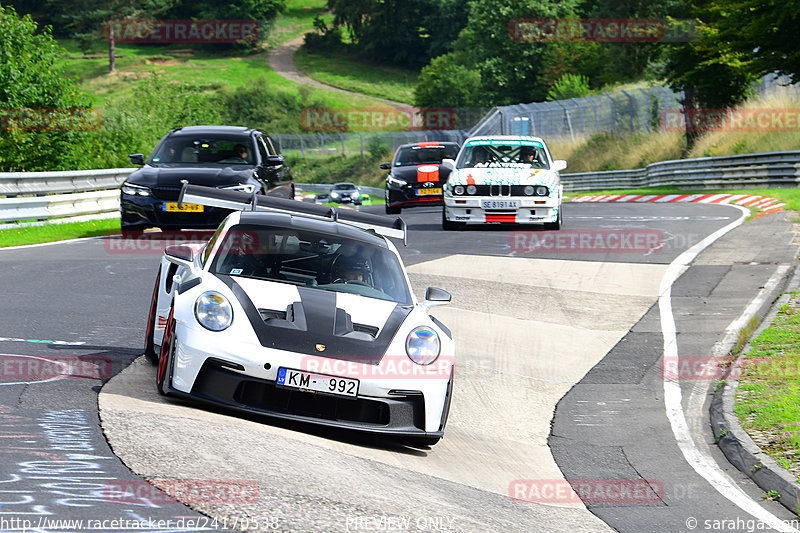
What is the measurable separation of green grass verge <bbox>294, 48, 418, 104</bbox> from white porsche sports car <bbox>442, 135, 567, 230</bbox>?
4332 inches

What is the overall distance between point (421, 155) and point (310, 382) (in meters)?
19.6

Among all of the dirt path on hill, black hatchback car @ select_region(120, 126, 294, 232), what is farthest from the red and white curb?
the dirt path on hill

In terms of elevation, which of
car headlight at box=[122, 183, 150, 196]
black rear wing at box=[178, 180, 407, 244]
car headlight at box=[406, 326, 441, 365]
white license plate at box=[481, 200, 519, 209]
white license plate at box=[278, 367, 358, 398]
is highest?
black rear wing at box=[178, 180, 407, 244]

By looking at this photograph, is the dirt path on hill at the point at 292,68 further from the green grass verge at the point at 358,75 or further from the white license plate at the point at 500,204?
the white license plate at the point at 500,204

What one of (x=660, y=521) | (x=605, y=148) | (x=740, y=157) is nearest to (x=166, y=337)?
(x=660, y=521)

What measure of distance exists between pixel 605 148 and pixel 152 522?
139 ft

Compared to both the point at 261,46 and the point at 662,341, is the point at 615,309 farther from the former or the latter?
the point at 261,46

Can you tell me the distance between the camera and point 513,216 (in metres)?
18.7

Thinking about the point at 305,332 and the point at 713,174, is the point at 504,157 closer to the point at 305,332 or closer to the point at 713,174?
the point at 305,332

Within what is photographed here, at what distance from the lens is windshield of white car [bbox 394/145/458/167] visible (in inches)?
1005

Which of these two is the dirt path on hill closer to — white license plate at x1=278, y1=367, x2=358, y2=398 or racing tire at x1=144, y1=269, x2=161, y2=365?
racing tire at x1=144, y1=269, x2=161, y2=365

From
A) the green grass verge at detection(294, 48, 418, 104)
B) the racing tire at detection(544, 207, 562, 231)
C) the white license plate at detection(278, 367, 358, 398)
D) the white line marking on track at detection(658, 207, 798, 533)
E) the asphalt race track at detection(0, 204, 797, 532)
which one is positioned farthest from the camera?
the green grass verge at detection(294, 48, 418, 104)

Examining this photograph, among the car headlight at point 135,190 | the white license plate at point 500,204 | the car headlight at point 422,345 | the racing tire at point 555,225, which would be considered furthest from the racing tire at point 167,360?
the racing tire at point 555,225

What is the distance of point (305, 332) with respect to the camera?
21.8 ft
